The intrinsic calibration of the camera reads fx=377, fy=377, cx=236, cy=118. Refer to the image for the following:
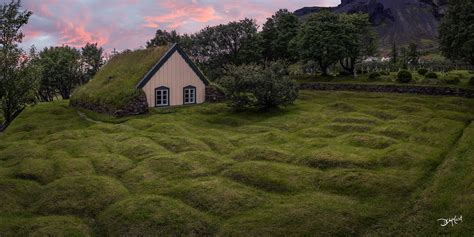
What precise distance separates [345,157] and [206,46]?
6098 cm

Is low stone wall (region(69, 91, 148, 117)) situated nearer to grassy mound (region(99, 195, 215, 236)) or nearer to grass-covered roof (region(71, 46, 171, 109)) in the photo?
grass-covered roof (region(71, 46, 171, 109))

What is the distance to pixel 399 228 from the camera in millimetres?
14602

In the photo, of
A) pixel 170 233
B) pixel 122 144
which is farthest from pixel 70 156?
pixel 170 233

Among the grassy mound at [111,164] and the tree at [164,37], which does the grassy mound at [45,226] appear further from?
the tree at [164,37]

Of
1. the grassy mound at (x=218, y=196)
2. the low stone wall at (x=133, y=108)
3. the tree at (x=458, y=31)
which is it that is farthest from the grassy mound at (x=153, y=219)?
the tree at (x=458, y=31)

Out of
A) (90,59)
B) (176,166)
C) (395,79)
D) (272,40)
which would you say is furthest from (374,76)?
(90,59)

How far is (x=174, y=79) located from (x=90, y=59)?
5034 centimetres

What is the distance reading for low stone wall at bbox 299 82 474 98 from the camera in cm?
4466

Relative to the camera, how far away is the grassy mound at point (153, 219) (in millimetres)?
15312

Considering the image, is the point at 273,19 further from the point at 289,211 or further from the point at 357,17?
the point at 289,211

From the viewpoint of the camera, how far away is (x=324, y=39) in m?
62.6

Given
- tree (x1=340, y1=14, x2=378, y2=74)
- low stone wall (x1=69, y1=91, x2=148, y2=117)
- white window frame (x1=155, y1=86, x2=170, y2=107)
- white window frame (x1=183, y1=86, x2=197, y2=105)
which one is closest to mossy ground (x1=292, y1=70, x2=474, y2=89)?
tree (x1=340, y1=14, x2=378, y2=74)

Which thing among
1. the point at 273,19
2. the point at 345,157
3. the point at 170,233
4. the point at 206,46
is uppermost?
the point at 273,19

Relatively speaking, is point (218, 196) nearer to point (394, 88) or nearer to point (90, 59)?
point (394, 88)
